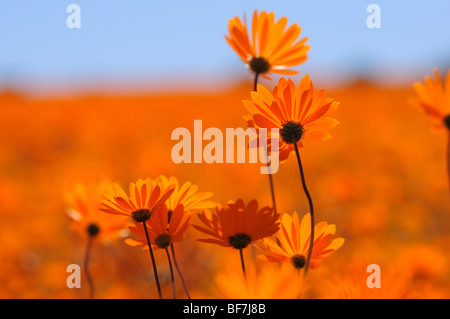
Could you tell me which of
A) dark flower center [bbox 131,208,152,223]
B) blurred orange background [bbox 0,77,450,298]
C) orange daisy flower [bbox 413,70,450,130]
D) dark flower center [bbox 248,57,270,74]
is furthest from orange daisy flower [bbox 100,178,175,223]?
orange daisy flower [bbox 413,70,450,130]

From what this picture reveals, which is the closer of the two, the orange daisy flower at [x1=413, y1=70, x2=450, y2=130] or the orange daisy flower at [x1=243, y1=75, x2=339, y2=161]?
the orange daisy flower at [x1=243, y1=75, x2=339, y2=161]

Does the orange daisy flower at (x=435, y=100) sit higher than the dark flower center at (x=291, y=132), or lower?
higher

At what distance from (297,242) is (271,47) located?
0.90 feet

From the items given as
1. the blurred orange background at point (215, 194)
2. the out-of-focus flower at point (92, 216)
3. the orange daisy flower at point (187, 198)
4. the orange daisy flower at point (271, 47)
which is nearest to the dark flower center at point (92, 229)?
the out-of-focus flower at point (92, 216)

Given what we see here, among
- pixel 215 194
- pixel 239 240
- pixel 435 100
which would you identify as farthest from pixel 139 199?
pixel 215 194

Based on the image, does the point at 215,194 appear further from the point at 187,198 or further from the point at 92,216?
the point at 187,198

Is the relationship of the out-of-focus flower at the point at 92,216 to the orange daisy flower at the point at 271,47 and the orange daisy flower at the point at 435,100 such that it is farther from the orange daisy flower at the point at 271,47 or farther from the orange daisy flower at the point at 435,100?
the orange daisy flower at the point at 435,100

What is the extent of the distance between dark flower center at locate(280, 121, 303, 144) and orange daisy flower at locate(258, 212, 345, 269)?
87 mm

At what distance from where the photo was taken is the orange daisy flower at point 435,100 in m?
0.69

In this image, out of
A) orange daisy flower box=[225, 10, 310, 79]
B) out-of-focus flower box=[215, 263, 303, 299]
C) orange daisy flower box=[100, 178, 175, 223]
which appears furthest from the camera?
orange daisy flower box=[225, 10, 310, 79]

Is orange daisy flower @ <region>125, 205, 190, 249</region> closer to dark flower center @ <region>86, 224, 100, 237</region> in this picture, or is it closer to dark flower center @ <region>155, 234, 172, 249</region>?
dark flower center @ <region>155, 234, 172, 249</region>

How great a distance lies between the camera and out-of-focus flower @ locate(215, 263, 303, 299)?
0.37m

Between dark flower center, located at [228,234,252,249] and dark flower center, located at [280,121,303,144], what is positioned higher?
dark flower center, located at [280,121,303,144]
